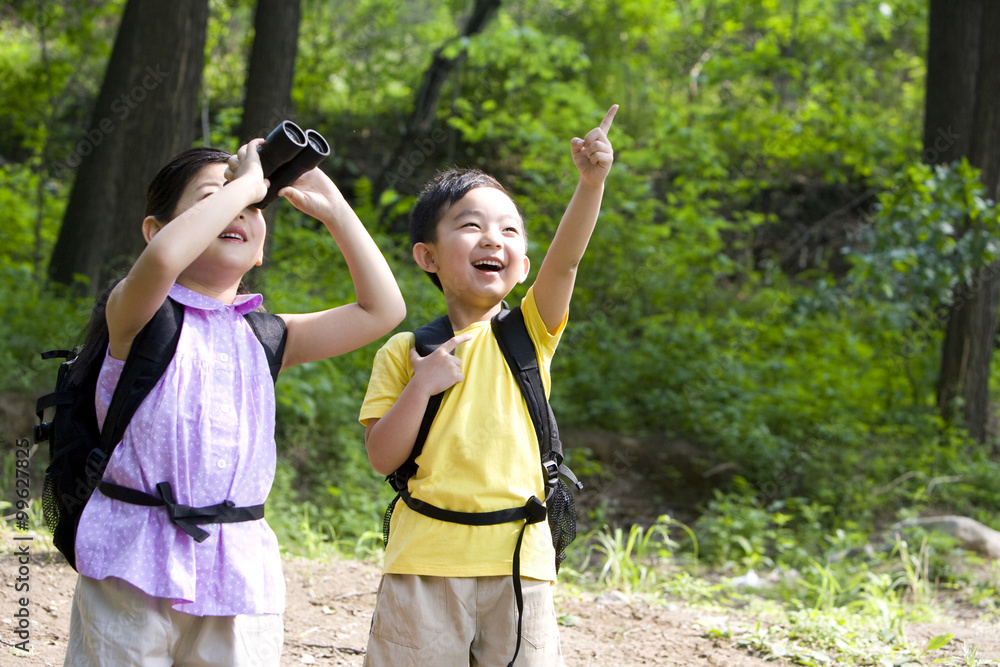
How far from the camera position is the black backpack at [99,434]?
64.0 inches

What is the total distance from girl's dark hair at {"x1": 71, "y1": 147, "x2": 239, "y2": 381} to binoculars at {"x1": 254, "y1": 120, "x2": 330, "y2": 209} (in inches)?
5.4

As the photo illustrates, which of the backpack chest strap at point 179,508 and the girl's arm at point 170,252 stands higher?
the girl's arm at point 170,252

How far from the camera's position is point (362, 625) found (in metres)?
3.33

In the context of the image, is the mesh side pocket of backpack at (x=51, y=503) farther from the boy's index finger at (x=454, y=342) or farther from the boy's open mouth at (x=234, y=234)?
the boy's index finger at (x=454, y=342)

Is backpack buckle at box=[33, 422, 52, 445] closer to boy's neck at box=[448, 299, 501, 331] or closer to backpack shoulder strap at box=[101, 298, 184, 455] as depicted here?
backpack shoulder strap at box=[101, 298, 184, 455]

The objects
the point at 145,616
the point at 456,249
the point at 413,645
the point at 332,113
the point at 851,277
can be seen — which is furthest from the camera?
the point at 332,113

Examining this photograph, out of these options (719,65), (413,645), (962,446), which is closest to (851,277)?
(962,446)

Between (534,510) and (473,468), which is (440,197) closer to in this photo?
(473,468)

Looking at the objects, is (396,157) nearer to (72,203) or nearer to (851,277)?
(72,203)

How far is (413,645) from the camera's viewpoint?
5.82 ft

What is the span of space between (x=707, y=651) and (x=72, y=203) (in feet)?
20.4

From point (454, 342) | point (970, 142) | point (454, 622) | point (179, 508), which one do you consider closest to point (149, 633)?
point (179, 508)

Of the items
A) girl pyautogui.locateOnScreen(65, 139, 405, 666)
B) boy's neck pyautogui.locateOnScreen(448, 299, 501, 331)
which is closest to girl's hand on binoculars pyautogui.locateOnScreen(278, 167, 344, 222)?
girl pyautogui.locateOnScreen(65, 139, 405, 666)

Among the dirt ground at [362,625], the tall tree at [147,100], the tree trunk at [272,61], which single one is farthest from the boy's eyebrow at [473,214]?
the tree trunk at [272,61]
